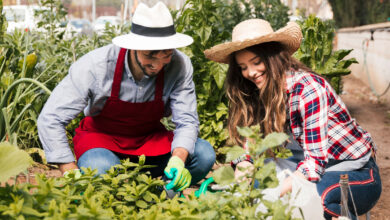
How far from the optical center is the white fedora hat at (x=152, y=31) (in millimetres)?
2133

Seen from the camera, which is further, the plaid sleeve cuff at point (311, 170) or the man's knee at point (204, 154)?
the man's knee at point (204, 154)

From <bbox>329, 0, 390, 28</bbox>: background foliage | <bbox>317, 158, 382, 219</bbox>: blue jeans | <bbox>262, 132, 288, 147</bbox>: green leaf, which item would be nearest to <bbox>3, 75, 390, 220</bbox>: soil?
<bbox>317, 158, 382, 219</bbox>: blue jeans

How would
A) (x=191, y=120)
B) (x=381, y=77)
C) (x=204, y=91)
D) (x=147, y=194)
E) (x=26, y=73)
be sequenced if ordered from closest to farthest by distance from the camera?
(x=147, y=194) < (x=191, y=120) < (x=26, y=73) < (x=204, y=91) < (x=381, y=77)

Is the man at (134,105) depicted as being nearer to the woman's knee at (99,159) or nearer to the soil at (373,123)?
the woman's knee at (99,159)

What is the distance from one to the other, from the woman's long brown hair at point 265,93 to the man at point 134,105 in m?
0.26

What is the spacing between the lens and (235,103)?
2.31 meters

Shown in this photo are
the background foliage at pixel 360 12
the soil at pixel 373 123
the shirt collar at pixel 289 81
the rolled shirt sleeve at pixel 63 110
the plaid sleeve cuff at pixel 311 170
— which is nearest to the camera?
the plaid sleeve cuff at pixel 311 170

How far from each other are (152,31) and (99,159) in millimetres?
648

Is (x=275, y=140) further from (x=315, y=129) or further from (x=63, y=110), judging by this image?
(x=63, y=110)

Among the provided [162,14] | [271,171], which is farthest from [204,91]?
[271,171]

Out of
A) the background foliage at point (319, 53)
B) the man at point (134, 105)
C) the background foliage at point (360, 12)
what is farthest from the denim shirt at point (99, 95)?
the background foliage at point (360, 12)

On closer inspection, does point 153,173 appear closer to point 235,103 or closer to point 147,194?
point 235,103

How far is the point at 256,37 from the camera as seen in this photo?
202cm

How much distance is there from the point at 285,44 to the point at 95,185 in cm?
111
